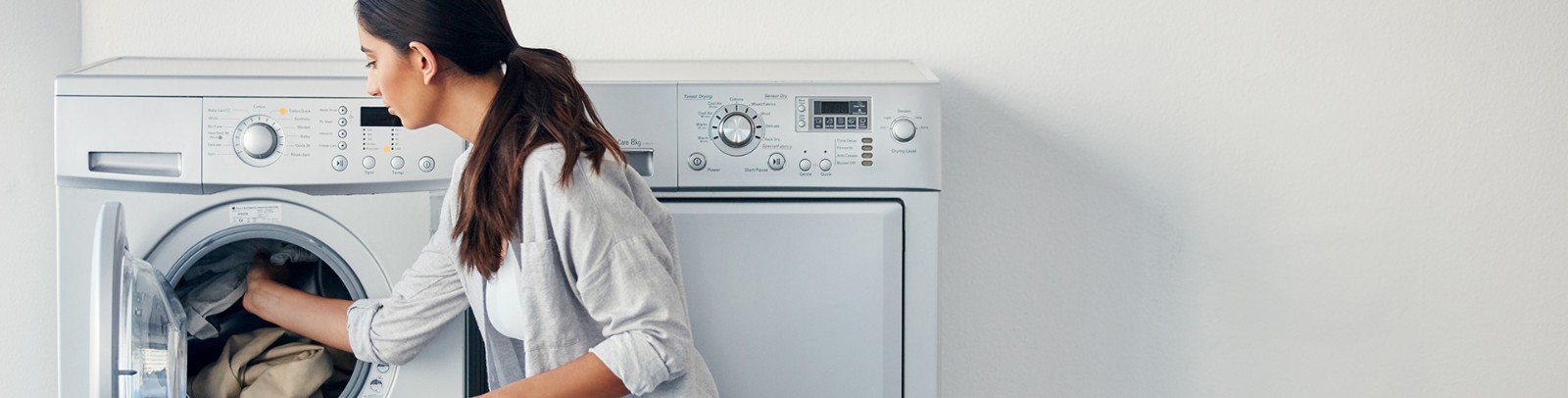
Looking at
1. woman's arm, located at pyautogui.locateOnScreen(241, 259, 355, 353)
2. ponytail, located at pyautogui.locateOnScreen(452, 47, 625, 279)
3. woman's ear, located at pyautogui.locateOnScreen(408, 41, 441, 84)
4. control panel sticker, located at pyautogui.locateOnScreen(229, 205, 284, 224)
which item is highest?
woman's ear, located at pyautogui.locateOnScreen(408, 41, 441, 84)

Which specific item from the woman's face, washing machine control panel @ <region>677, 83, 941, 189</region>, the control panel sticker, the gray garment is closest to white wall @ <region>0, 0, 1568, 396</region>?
washing machine control panel @ <region>677, 83, 941, 189</region>

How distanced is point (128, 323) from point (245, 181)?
31 centimetres

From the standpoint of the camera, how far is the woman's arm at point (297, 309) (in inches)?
68.8

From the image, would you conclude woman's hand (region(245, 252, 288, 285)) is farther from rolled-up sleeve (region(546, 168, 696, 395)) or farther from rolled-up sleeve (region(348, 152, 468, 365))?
rolled-up sleeve (region(546, 168, 696, 395))

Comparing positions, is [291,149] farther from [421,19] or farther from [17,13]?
[17,13]

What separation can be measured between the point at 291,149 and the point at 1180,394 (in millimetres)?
1576

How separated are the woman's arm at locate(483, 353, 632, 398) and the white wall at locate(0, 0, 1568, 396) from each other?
980mm

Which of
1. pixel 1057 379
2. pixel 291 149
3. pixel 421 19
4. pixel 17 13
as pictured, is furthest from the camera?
pixel 1057 379

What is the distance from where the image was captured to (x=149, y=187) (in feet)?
5.73

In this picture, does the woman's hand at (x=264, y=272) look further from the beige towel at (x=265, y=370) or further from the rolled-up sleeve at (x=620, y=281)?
the rolled-up sleeve at (x=620, y=281)

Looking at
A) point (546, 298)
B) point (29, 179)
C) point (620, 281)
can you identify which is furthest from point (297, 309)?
point (29, 179)

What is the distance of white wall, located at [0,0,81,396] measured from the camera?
85.8 inches

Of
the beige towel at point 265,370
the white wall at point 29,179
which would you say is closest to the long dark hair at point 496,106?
the beige towel at point 265,370

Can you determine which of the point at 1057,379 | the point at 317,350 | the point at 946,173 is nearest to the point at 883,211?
the point at 946,173
